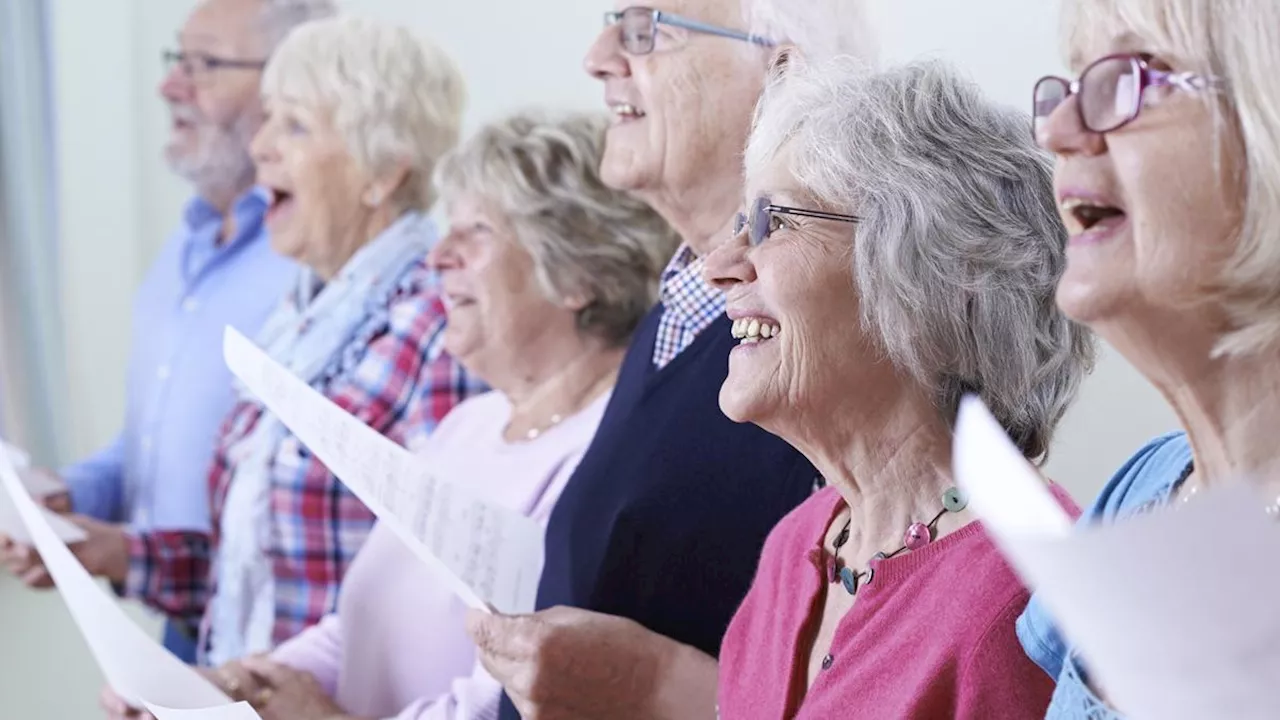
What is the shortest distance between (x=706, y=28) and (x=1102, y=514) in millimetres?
797

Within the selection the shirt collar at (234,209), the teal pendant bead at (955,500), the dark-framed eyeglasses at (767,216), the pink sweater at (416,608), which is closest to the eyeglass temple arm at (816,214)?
the dark-framed eyeglasses at (767,216)

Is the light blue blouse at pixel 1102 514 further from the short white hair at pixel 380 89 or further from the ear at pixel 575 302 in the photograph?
the short white hair at pixel 380 89

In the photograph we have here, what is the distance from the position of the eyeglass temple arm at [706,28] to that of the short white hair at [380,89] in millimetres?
1044

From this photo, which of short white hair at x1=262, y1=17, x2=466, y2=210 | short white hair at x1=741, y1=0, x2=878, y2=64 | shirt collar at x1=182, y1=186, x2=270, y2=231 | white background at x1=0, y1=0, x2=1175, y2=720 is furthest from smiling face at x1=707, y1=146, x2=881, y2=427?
shirt collar at x1=182, y1=186, x2=270, y2=231

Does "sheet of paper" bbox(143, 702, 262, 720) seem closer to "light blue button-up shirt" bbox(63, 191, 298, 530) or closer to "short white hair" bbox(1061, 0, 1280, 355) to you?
"short white hair" bbox(1061, 0, 1280, 355)

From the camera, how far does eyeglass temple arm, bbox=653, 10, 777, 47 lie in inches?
62.6

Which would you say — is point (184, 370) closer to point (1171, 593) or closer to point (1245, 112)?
point (1245, 112)

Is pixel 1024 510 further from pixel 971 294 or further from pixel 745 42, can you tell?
pixel 745 42

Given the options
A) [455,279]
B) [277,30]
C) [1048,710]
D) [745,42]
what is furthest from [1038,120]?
[277,30]

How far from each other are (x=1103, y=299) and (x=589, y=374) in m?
1.22

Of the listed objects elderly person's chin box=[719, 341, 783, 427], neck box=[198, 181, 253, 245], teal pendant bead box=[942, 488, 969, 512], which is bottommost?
neck box=[198, 181, 253, 245]

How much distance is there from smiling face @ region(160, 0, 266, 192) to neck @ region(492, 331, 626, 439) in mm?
1428

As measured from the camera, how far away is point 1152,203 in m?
0.81

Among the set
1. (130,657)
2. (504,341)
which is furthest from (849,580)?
(504,341)
